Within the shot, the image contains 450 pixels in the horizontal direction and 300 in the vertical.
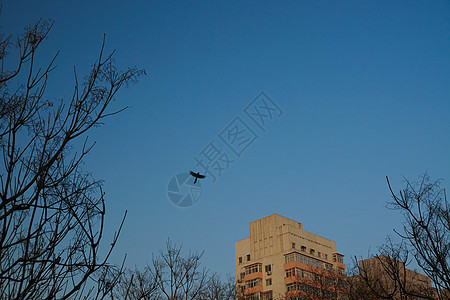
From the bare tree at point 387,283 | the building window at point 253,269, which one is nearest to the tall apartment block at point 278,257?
the building window at point 253,269

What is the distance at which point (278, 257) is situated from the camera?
51.6m

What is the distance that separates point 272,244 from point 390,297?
159ft

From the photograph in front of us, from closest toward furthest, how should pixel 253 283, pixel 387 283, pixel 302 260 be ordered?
pixel 387 283 → pixel 302 260 → pixel 253 283

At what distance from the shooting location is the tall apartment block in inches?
1955

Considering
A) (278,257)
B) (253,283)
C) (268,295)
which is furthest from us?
(253,283)

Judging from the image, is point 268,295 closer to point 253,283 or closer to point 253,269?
point 253,283

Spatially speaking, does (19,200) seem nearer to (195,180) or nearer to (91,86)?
(91,86)

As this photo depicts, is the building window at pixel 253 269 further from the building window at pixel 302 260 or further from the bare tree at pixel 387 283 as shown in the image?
the bare tree at pixel 387 283

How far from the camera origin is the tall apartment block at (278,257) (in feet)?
163

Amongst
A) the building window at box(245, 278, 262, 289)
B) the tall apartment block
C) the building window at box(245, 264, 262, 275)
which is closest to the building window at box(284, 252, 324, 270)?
the tall apartment block

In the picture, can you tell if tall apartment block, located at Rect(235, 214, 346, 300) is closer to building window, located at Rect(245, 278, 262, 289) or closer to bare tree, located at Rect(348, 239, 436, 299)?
building window, located at Rect(245, 278, 262, 289)

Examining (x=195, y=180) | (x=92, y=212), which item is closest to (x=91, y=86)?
(x=92, y=212)

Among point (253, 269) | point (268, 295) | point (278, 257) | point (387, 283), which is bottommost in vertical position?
point (387, 283)

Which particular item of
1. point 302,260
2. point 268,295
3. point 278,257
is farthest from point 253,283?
point 302,260
